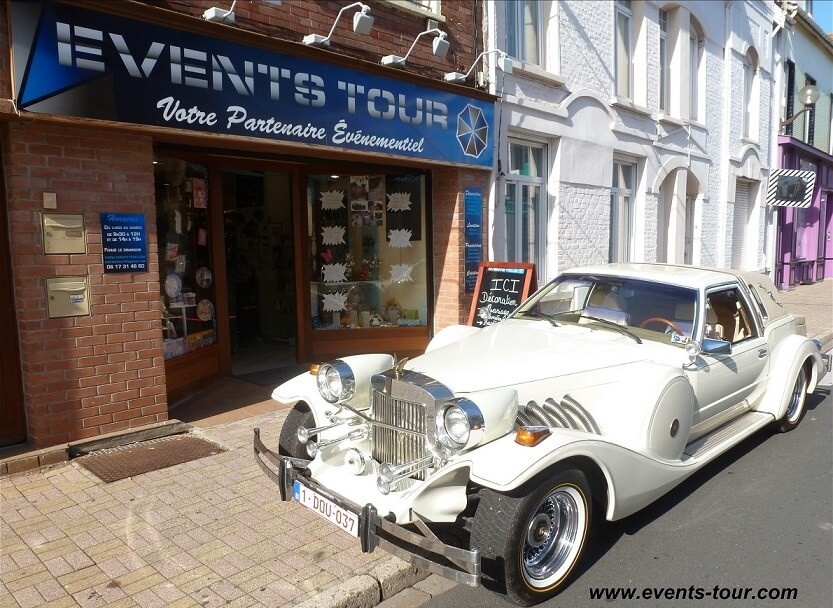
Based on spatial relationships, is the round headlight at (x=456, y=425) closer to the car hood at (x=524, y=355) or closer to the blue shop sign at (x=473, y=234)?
the car hood at (x=524, y=355)

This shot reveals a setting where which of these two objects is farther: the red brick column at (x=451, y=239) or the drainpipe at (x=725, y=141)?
the drainpipe at (x=725, y=141)

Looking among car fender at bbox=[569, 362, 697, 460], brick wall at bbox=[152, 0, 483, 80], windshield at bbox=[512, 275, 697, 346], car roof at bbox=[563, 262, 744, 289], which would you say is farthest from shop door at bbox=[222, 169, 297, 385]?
car fender at bbox=[569, 362, 697, 460]

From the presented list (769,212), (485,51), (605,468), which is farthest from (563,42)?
(769,212)

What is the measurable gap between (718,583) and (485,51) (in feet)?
22.1

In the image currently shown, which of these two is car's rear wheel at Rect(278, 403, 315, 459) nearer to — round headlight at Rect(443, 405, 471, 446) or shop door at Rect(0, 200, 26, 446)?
round headlight at Rect(443, 405, 471, 446)

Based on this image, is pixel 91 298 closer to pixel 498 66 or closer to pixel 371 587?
pixel 371 587

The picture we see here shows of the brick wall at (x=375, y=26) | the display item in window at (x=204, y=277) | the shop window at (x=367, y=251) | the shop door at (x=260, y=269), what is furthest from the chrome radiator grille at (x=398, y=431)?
the shop window at (x=367, y=251)

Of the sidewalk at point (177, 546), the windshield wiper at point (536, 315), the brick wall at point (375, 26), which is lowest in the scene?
the sidewalk at point (177, 546)

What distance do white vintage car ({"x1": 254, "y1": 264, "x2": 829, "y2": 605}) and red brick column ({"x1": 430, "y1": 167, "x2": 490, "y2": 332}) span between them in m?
2.93

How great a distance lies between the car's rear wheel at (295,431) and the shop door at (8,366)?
92.6 inches

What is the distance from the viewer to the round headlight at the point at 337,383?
3.86 m

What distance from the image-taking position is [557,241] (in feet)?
31.7

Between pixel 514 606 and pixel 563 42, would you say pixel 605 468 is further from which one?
pixel 563 42

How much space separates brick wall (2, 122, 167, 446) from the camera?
15.4 ft
